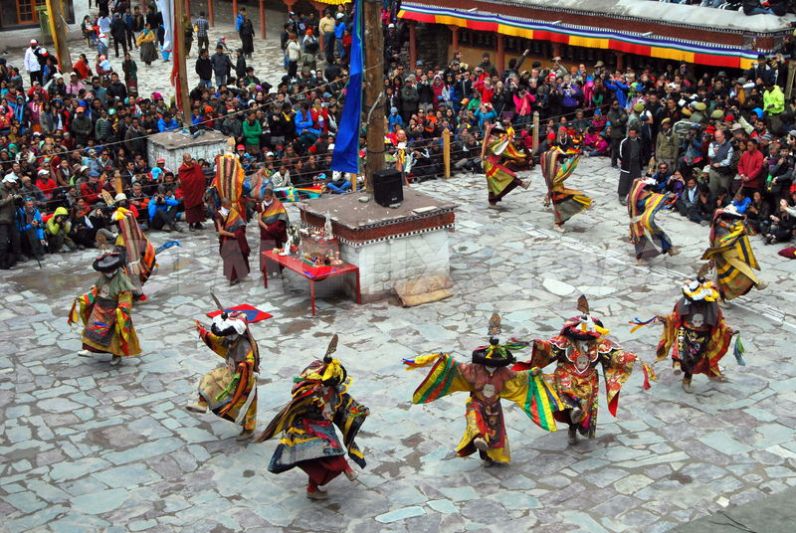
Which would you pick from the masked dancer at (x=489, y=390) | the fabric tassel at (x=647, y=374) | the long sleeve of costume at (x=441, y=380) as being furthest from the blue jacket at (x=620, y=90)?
the long sleeve of costume at (x=441, y=380)

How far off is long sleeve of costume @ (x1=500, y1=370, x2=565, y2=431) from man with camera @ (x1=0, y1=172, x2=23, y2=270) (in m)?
8.91

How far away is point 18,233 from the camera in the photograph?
1723cm

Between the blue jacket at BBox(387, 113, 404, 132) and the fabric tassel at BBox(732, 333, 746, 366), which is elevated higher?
the blue jacket at BBox(387, 113, 404, 132)

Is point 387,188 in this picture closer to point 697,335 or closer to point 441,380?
point 697,335

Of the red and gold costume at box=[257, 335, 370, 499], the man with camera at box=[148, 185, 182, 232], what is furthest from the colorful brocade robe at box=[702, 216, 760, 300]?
the man with camera at box=[148, 185, 182, 232]

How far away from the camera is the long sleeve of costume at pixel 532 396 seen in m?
11.0

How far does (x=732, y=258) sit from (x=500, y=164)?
5.23m

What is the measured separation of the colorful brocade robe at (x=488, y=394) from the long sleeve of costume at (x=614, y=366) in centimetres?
65

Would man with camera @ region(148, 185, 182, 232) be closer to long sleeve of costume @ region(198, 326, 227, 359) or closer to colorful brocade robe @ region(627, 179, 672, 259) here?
colorful brocade robe @ region(627, 179, 672, 259)

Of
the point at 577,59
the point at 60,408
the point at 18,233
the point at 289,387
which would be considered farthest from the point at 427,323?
the point at 577,59

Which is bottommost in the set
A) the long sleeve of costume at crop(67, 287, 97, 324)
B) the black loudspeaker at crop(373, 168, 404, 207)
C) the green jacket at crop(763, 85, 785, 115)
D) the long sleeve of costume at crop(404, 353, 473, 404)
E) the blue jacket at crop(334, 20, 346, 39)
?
the long sleeve of costume at crop(67, 287, 97, 324)

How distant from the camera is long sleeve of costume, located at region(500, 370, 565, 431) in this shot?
1098 cm

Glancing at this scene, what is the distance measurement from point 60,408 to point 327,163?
8920 millimetres

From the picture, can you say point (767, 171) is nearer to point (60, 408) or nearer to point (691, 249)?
point (691, 249)
